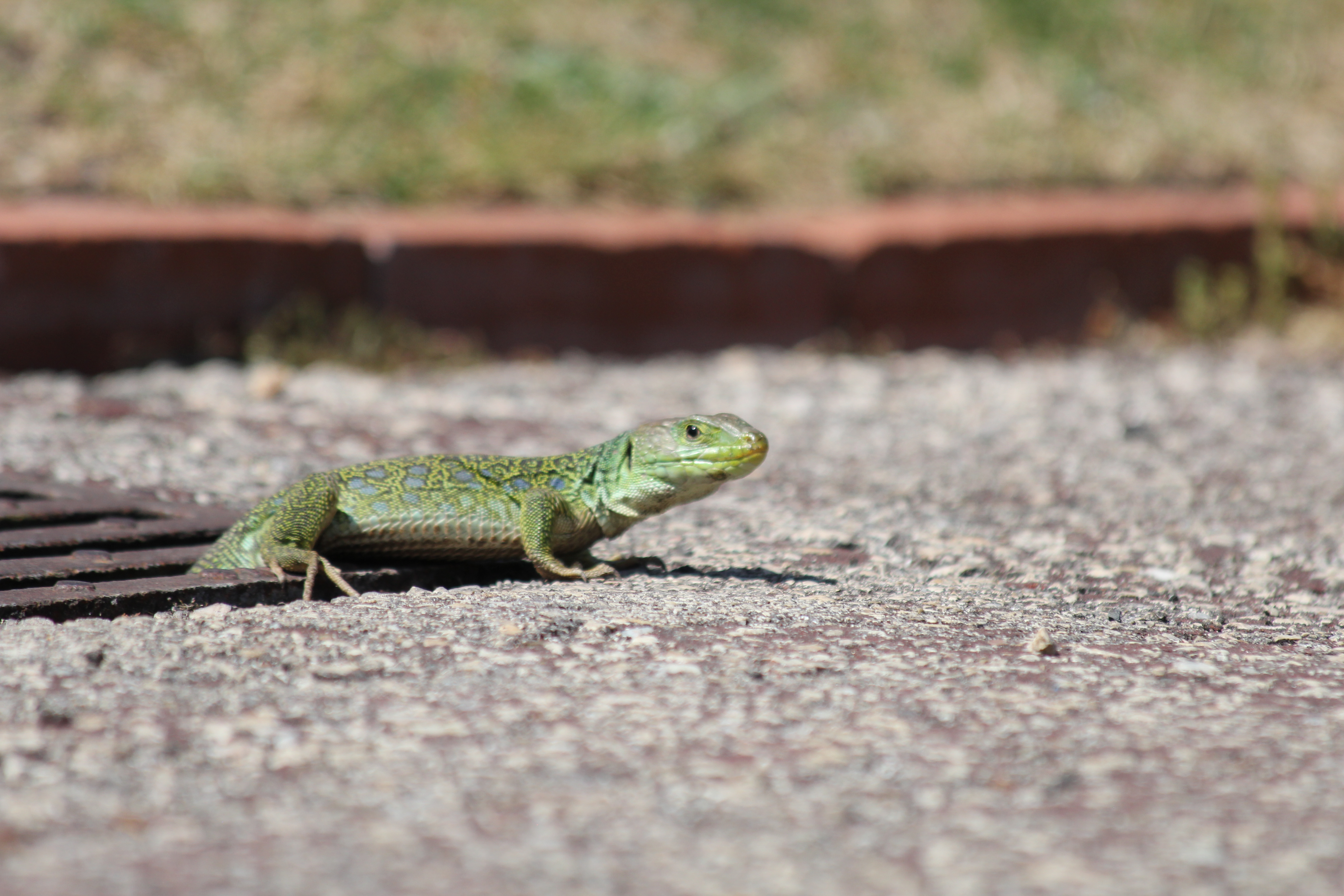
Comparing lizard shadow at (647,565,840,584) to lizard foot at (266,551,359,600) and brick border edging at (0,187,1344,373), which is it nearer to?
lizard foot at (266,551,359,600)

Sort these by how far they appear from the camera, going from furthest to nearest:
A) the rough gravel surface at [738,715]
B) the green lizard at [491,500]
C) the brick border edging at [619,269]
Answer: the brick border edging at [619,269], the green lizard at [491,500], the rough gravel surface at [738,715]

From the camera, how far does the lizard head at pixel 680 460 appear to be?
3.35 m

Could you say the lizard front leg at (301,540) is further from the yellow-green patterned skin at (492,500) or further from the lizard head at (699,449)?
the lizard head at (699,449)

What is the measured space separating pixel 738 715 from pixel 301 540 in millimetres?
1178

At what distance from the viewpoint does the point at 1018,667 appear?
2744mm

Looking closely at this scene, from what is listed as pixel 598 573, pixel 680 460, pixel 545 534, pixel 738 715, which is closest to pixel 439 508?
pixel 545 534

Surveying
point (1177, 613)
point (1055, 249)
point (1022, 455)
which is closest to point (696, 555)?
point (1177, 613)

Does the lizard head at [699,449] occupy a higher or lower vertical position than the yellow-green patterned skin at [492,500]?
higher

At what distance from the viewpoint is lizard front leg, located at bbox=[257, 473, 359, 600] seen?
3.17m

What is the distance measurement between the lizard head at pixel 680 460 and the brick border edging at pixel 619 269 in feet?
9.54

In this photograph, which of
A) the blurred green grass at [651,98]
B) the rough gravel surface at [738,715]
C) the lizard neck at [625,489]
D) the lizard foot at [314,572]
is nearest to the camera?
the rough gravel surface at [738,715]

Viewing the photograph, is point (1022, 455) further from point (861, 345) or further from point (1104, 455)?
point (861, 345)

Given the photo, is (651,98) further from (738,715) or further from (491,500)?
(738,715)

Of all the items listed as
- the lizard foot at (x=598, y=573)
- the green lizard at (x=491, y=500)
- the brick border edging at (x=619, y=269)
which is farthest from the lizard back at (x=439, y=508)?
the brick border edging at (x=619, y=269)
